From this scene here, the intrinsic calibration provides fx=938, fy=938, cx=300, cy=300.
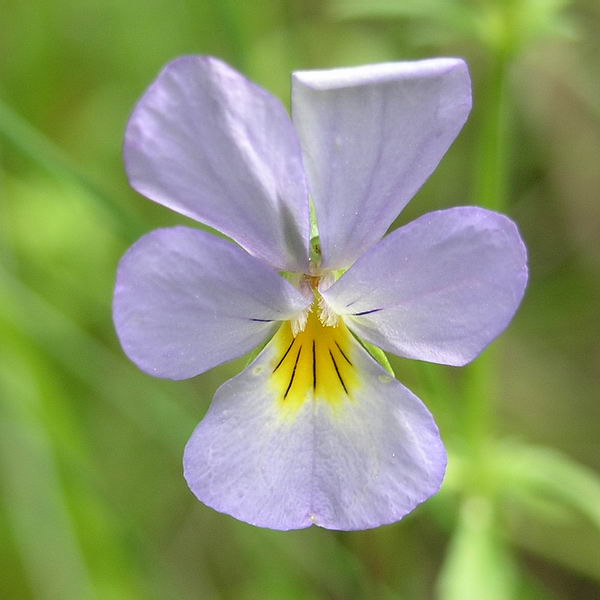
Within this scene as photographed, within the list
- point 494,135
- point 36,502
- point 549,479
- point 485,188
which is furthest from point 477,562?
point 36,502

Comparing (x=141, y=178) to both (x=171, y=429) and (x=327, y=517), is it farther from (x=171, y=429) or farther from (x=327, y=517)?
(x=171, y=429)

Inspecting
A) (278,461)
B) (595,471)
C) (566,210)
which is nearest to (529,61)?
(566,210)

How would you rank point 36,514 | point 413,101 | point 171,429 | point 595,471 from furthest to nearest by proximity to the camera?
point 595,471 → point 36,514 → point 171,429 → point 413,101

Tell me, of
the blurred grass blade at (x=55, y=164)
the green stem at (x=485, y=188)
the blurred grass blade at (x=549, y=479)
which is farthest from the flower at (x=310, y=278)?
the blurred grass blade at (x=549, y=479)

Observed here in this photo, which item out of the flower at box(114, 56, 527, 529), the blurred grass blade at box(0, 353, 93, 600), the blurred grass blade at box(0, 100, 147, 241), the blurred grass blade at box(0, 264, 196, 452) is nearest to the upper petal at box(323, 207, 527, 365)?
the flower at box(114, 56, 527, 529)

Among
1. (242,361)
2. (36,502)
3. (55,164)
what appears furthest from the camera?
(242,361)

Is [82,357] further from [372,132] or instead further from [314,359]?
[372,132]

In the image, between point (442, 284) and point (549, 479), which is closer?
point (442, 284)
